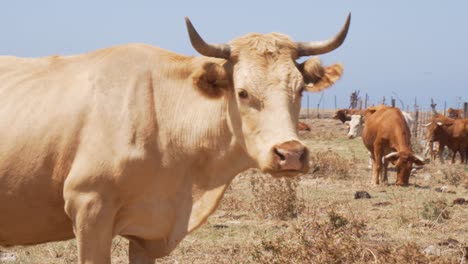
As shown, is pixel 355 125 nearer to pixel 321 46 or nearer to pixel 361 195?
pixel 361 195

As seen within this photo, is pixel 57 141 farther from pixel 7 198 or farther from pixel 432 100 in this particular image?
pixel 432 100

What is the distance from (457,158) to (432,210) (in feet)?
67.7

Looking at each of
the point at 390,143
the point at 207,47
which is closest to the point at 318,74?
the point at 207,47

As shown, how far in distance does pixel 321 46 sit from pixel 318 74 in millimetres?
214

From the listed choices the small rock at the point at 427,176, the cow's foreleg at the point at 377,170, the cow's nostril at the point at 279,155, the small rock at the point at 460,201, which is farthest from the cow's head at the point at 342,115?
the cow's nostril at the point at 279,155

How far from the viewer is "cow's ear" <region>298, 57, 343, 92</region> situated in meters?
5.90

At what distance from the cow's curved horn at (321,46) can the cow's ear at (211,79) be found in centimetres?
59

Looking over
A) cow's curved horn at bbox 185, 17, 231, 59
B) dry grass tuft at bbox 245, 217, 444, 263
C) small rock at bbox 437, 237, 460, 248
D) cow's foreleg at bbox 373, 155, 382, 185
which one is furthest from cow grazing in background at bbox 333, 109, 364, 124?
cow's curved horn at bbox 185, 17, 231, 59

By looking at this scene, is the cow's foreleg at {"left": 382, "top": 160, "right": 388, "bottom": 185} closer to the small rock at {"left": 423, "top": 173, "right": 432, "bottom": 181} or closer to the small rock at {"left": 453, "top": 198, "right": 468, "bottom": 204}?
the small rock at {"left": 423, "top": 173, "right": 432, "bottom": 181}

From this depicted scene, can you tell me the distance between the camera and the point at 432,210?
454 inches

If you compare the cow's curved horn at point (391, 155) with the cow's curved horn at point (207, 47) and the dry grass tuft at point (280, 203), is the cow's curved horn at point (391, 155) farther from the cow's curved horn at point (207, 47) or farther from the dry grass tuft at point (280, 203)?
the cow's curved horn at point (207, 47)

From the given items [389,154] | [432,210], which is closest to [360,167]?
[389,154]

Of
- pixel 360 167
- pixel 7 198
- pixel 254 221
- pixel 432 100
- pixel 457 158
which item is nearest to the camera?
pixel 7 198

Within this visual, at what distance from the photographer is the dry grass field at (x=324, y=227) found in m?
6.63
